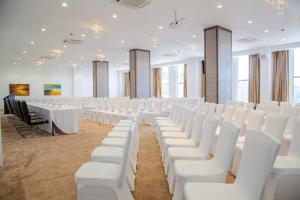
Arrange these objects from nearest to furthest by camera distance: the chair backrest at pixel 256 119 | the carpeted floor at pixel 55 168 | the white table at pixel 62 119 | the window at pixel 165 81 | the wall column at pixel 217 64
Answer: the carpeted floor at pixel 55 168 < the chair backrest at pixel 256 119 < the white table at pixel 62 119 < the wall column at pixel 217 64 < the window at pixel 165 81

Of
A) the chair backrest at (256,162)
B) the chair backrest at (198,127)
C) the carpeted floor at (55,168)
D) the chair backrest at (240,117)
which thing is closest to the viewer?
the chair backrest at (256,162)

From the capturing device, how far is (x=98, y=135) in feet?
22.1

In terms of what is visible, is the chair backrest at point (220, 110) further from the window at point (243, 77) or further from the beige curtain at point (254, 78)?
the window at point (243, 77)

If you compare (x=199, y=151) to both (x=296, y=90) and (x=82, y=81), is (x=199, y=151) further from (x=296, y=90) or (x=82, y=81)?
(x=82, y=81)

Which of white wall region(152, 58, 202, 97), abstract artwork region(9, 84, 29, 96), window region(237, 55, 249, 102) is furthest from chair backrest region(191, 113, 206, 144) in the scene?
abstract artwork region(9, 84, 29, 96)

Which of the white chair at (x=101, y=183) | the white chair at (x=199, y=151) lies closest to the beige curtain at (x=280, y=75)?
the white chair at (x=199, y=151)

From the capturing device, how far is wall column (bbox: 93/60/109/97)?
58.7ft

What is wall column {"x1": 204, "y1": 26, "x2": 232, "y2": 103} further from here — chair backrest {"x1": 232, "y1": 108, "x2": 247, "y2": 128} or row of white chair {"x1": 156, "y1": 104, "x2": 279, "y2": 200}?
row of white chair {"x1": 156, "y1": 104, "x2": 279, "y2": 200}

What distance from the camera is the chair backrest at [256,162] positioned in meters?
1.56

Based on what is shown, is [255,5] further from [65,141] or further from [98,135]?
[65,141]

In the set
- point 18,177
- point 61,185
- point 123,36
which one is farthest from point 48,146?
point 123,36

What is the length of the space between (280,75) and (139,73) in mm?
8130

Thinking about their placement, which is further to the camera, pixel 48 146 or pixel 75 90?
pixel 75 90

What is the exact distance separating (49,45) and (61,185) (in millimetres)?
10909
